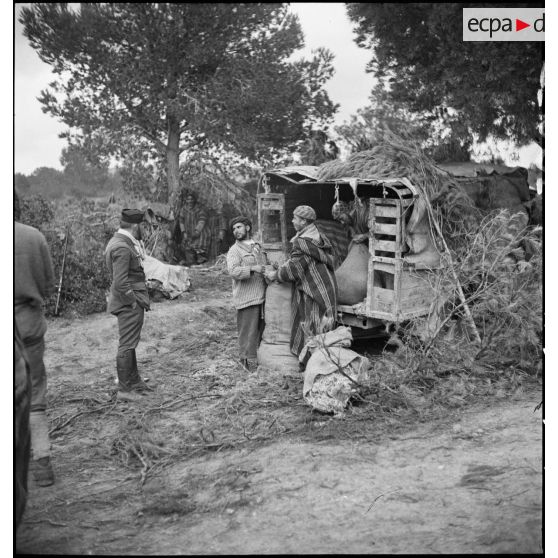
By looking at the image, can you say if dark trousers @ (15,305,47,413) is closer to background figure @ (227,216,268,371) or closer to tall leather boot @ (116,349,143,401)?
tall leather boot @ (116,349,143,401)

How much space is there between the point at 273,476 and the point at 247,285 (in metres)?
2.62

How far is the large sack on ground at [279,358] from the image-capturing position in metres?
6.30

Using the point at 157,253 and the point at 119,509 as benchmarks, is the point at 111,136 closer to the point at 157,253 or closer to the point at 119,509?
the point at 119,509

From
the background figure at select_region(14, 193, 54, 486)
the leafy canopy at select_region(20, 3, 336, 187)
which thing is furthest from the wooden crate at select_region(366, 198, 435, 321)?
the background figure at select_region(14, 193, 54, 486)

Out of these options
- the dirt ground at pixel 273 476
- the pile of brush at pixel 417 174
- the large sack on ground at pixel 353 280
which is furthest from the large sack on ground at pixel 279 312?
the pile of brush at pixel 417 174

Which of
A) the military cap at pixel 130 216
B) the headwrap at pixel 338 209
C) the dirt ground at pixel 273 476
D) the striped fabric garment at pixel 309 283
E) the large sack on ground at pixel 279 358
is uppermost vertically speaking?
the headwrap at pixel 338 209

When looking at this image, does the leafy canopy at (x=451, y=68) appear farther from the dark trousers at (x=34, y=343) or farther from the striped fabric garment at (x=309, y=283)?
the dark trousers at (x=34, y=343)

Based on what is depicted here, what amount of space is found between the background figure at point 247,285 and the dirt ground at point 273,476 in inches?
15.7

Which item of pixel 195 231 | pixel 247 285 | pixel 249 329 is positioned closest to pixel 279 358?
pixel 249 329

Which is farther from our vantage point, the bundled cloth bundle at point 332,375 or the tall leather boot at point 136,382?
the tall leather boot at point 136,382

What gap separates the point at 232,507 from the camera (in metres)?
3.68

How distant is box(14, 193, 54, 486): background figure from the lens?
3.75 m

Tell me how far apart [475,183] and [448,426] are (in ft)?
13.3
